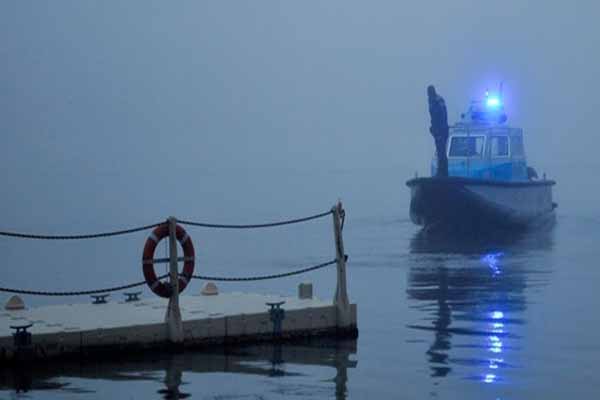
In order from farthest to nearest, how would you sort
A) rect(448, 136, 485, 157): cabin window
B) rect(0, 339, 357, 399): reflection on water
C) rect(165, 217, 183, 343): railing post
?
rect(448, 136, 485, 157): cabin window → rect(165, 217, 183, 343): railing post → rect(0, 339, 357, 399): reflection on water

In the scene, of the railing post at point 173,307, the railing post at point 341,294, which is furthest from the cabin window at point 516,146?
the railing post at point 173,307

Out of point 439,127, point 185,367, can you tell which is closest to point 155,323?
point 185,367

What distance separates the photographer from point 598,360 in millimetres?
12234

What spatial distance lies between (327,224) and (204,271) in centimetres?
2470

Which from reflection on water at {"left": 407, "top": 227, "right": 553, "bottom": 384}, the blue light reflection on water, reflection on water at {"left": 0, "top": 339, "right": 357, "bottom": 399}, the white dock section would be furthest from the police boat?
reflection on water at {"left": 0, "top": 339, "right": 357, "bottom": 399}

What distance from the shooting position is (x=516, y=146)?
41.1 metres

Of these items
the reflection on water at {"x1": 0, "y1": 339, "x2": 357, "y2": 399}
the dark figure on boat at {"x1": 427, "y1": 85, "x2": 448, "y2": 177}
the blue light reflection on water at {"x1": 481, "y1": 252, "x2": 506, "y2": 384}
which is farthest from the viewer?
the dark figure on boat at {"x1": 427, "y1": 85, "x2": 448, "y2": 177}

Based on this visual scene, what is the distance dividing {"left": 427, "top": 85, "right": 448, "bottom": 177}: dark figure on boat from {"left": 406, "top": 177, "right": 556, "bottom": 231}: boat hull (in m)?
0.88

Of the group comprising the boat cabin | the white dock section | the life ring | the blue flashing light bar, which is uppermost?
the blue flashing light bar

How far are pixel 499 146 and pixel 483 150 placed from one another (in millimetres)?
568

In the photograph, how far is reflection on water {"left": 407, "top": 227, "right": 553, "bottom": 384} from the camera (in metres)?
12.3

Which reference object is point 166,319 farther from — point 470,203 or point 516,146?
point 516,146

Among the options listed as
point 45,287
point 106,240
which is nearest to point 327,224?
point 106,240

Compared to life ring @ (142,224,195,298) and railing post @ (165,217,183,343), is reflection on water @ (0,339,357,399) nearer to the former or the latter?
railing post @ (165,217,183,343)
